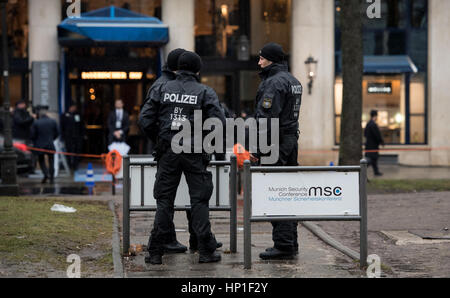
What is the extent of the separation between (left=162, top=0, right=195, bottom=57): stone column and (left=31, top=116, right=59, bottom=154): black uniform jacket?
5.66 meters

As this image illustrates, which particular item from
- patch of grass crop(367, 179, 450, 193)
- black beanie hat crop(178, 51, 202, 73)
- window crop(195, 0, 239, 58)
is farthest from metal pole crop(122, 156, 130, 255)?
window crop(195, 0, 239, 58)

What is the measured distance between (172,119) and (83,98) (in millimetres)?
17276

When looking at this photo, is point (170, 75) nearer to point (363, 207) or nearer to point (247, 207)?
point (247, 207)

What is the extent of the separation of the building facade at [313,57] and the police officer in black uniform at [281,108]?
15416 millimetres

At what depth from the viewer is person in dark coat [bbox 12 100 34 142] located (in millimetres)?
21812

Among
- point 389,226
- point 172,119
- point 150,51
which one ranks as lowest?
point 389,226

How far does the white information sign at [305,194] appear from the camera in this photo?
8.12m

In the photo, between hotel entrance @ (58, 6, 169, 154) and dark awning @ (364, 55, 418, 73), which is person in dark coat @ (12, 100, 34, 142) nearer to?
hotel entrance @ (58, 6, 169, 154)

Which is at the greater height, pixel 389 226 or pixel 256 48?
pixel 256 48
